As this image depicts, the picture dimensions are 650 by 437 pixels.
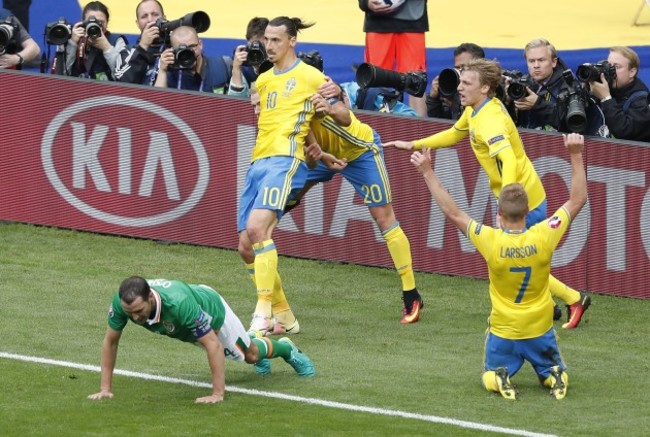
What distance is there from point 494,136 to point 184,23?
4516 millimetres

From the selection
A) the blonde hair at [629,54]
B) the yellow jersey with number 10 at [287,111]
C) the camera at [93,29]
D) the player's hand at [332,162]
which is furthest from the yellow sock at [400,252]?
the camera at [93,29]

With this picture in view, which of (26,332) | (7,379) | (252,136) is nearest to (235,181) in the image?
(252,136)

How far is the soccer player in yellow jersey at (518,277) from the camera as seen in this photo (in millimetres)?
9461

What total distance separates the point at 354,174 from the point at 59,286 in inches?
103

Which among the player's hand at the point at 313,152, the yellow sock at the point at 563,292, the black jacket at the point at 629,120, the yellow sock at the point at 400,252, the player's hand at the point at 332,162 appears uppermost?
the black jacket at the point at 629,120

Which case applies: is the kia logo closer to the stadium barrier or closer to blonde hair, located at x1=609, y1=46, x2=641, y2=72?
the stadium barrier

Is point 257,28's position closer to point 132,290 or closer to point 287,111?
point 287,111

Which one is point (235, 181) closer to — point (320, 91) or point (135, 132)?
point (135, 132)

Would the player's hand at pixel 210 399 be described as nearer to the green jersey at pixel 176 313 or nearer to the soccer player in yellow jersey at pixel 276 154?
the green jersey at pixel 176 313

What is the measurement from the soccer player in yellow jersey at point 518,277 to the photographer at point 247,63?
177 inches

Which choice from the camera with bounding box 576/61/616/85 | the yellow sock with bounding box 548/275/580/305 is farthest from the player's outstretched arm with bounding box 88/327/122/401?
the camera with bounding box 576/61/616/85

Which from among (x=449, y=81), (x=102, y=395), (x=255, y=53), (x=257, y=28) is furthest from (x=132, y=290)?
(x=257, y=28)

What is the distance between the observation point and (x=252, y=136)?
13750mm

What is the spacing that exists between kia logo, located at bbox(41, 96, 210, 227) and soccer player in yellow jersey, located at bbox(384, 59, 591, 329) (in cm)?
299
